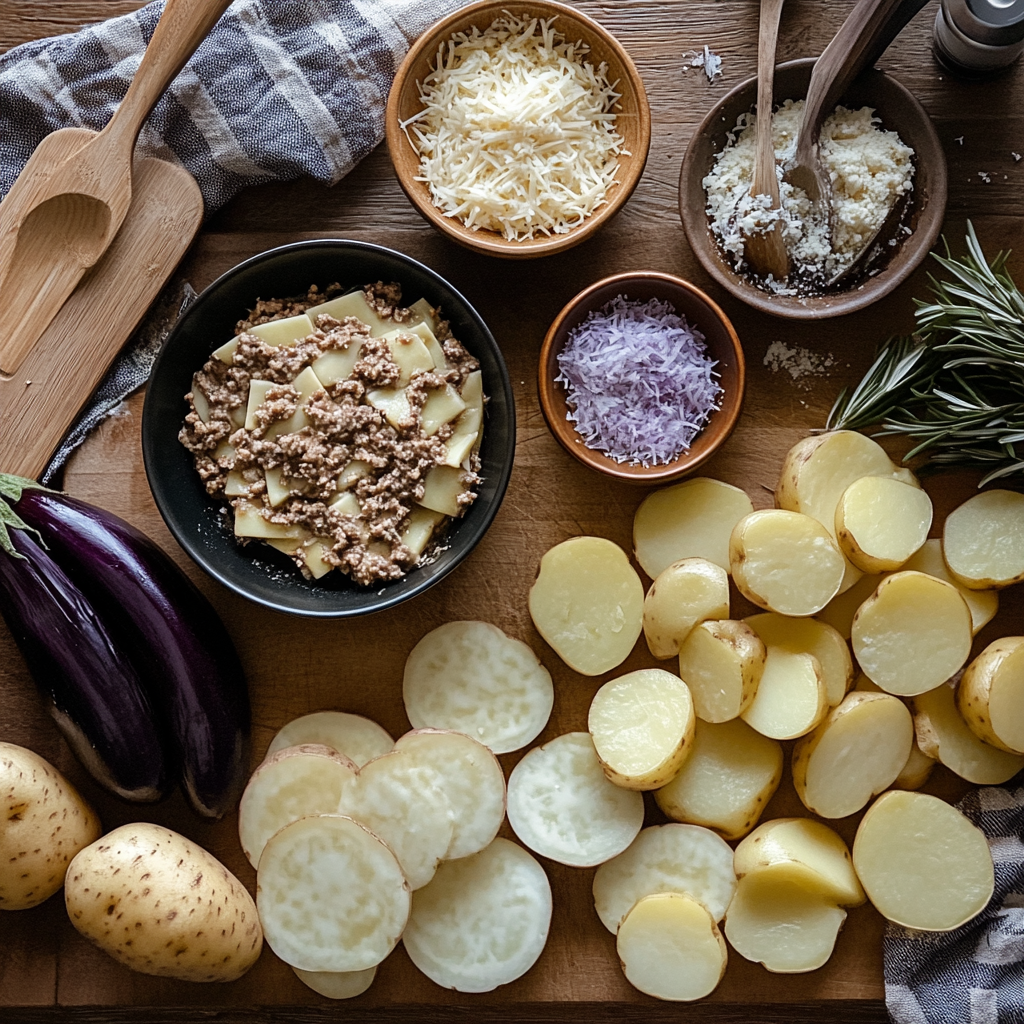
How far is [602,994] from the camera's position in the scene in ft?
6.77

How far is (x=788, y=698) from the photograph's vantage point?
198 cm

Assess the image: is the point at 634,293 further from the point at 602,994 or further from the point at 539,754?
the point at 602,994

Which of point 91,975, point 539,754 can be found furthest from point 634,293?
point 91,975

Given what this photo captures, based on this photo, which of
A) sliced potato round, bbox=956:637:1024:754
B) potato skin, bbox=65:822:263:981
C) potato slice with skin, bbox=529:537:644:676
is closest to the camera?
potato skin, bbox=65:822:263:981

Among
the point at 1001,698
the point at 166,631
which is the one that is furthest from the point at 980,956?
the point at 166,631

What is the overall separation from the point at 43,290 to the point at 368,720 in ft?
3.86

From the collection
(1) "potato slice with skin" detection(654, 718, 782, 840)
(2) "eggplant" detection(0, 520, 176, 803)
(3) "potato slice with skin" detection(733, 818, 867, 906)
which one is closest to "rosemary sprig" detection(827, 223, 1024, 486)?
(1) "potato slice with skin" detection(654, 718, 782, 840)

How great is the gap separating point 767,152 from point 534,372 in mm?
667

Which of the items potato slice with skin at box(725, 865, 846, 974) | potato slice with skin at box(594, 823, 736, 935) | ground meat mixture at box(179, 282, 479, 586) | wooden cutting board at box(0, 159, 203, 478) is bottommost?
potato slice with skin at box(725, 865, 846, 974)

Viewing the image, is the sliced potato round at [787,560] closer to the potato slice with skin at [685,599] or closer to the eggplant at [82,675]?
the potato slice with skin at [685,599]

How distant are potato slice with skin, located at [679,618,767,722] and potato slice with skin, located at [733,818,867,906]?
280 millimetres

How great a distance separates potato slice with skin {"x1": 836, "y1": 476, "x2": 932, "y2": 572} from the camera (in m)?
1.99

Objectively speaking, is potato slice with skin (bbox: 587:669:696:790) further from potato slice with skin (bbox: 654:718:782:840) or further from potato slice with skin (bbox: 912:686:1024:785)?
potato slice with skin (bbox: 912:686:1024:785)

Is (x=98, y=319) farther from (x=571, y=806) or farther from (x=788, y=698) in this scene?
(x=788, y=698)
